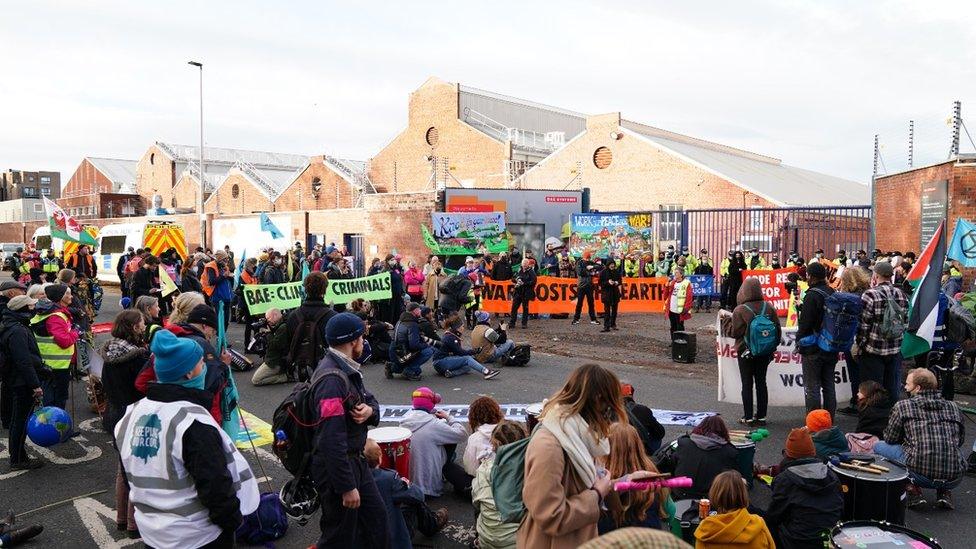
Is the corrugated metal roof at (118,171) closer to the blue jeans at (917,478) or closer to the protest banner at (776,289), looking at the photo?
the protest banner at (776,289)

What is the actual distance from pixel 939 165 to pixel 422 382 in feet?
40.6

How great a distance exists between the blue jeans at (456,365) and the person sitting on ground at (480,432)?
5.12m

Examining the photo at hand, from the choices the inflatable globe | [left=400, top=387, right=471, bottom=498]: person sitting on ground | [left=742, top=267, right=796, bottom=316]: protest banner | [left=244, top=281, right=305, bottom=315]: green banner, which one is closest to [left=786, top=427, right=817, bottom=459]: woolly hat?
[left=400, top=387, right=471, bottom=498]: person sitting on ground

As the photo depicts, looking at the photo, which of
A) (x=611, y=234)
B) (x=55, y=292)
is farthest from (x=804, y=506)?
(x=611, y=234)

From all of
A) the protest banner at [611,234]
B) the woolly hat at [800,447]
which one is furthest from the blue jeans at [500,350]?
the protest banner at [611,234]

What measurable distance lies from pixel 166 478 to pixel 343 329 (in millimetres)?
1251

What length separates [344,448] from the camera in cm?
389

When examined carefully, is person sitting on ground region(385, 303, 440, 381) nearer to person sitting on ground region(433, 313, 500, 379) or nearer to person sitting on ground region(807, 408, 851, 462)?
person sitting on ground region(433, 313, 500, 379)

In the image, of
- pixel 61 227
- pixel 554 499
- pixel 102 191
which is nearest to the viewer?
pixel 554 499

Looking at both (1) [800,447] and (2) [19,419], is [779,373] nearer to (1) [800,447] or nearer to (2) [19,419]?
(1) [800,447]

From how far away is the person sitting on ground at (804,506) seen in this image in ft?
15.7

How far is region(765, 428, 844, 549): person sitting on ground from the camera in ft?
15.7

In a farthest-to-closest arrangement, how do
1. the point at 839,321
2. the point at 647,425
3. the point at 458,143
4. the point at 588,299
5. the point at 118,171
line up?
the point at 118,171 → the point at 458,143 → the point at 588,299 → the point at 839,321 → the point at 647,425

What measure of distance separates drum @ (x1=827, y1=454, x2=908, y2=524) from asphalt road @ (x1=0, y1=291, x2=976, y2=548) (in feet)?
1.98
